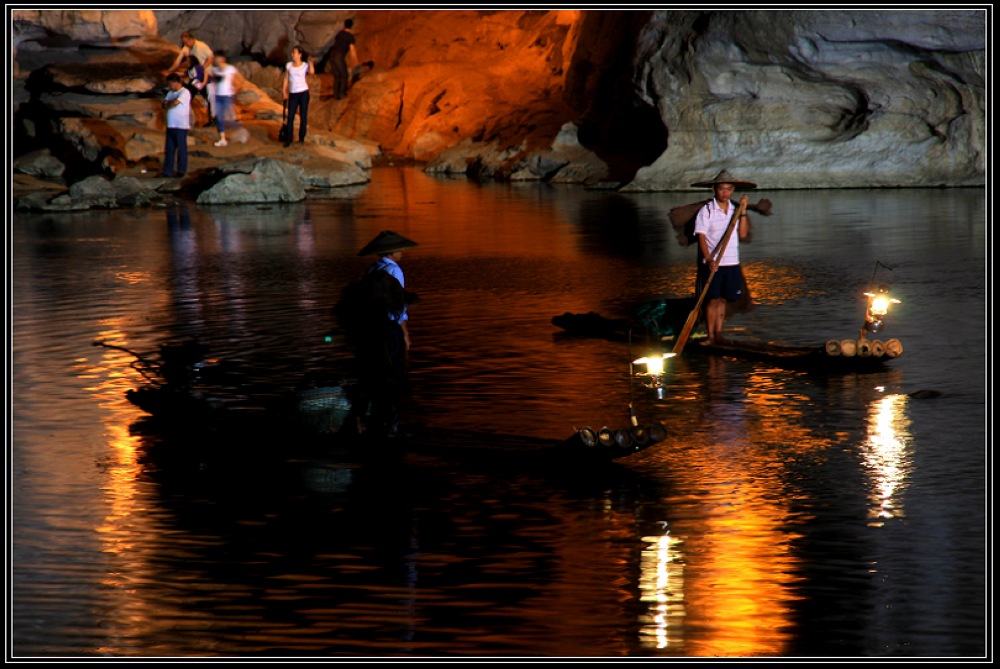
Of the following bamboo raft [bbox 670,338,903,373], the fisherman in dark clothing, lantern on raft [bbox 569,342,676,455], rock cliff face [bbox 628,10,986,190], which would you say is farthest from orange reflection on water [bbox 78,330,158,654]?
rock cliff face [bbox 628,10,986,190]

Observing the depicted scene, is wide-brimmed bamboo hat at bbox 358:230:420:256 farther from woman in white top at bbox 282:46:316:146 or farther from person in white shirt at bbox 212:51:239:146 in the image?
person in white shirt at bbox 212:51:239:146

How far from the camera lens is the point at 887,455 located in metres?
7.87

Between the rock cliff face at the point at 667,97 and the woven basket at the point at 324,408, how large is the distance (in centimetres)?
2138

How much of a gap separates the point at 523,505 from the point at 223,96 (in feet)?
86.8

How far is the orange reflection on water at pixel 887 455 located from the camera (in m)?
6.93

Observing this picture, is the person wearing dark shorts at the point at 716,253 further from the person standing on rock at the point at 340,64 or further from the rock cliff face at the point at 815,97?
the person standing on rock at the point at 340,64

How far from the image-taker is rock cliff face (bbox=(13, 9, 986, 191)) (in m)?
28.5

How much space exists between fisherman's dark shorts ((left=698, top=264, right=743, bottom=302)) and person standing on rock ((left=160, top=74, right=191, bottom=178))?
59.8 feet

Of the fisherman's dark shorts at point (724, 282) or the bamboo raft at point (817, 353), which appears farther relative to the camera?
the fisherman's dark shorts at point (724, 282)

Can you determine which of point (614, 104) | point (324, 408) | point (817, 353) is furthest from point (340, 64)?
point (324, 408)

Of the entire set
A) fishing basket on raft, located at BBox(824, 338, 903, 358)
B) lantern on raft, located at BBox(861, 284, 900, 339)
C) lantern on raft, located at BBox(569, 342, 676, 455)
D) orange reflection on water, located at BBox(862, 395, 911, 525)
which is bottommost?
orange reflection on water, located at BBox(862, 395, 911, 525)

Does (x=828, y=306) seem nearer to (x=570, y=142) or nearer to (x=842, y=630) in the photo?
(x=842, y=630)

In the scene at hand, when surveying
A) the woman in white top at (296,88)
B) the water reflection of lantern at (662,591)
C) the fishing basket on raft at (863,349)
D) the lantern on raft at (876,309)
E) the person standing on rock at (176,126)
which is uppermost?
the woman in white top at (296,88)

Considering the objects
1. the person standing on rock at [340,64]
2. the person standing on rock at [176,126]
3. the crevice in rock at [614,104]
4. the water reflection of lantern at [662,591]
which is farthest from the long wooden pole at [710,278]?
the person standing on rock at [340,64]
